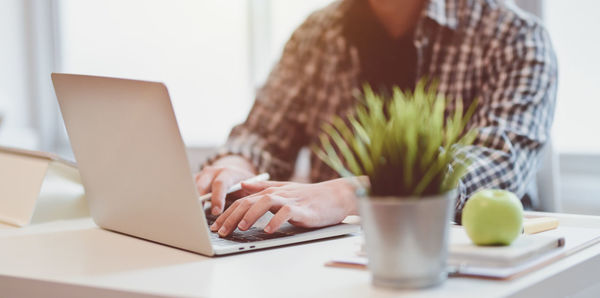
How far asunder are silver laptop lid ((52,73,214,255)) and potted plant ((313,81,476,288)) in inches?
8.6

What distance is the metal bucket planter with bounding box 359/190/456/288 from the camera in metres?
0.56

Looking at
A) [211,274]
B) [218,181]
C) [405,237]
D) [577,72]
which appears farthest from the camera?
[577,72]

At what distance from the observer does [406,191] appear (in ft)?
1.88

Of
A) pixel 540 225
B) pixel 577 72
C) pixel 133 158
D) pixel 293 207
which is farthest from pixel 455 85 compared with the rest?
pixel 133 158

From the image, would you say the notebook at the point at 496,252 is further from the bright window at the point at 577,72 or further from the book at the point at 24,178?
the bright window at the point at 577,72

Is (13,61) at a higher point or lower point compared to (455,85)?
lower

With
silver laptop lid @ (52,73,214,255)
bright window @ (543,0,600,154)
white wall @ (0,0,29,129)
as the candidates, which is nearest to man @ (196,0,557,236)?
silver laptop lid @ (52,73,214,255)

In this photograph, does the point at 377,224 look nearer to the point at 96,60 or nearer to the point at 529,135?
the point at 529,135

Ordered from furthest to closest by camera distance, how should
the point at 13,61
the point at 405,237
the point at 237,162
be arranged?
1. the point at 13,61
2. the point at 237,162
3. the point at 405,237

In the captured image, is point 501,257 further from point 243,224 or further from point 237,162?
point 237,162

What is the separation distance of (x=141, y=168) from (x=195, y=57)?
7.40ft

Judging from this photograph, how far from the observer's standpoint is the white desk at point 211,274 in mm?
589

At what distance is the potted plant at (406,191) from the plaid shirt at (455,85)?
43cm

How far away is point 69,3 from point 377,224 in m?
3.35
